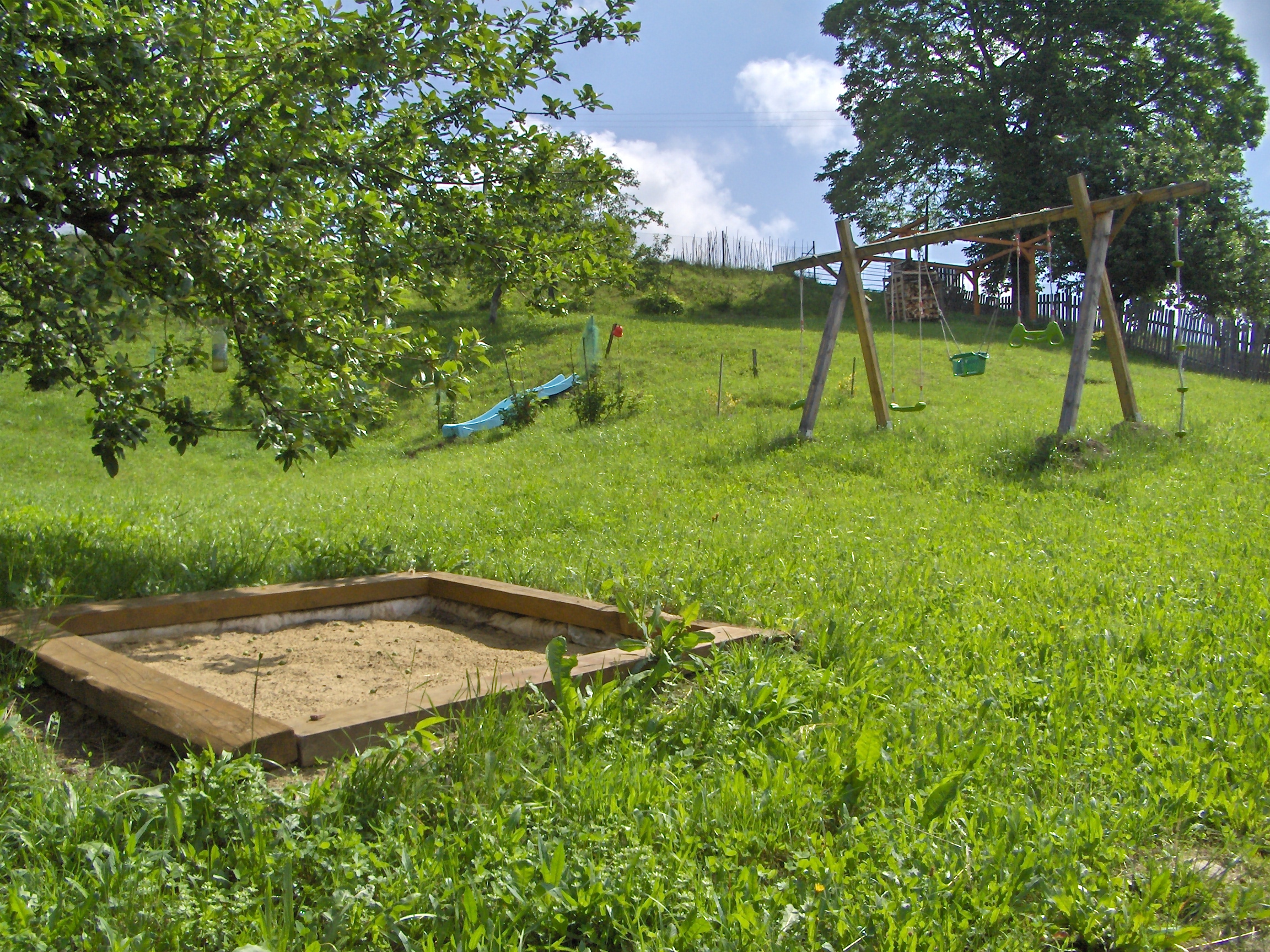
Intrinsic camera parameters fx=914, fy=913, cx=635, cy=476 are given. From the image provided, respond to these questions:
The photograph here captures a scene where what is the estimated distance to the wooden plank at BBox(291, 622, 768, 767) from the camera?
2773 millimetres

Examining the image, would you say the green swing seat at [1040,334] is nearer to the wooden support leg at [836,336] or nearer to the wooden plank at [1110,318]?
the wooden plank at [1110,318]

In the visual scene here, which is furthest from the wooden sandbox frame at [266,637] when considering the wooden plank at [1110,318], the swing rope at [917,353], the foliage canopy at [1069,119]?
the foliage canopy at [1069,119]

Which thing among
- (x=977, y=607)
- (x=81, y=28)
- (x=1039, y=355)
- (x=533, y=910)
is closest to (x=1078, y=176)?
(x=977, y=607)

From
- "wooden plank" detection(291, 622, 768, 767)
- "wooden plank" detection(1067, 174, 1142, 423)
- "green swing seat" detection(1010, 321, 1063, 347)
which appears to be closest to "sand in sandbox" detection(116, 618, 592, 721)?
"wooden plank" detection(291, 622, 768, 767)

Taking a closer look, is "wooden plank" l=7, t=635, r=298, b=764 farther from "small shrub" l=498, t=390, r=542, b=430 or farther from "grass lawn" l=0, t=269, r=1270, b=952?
"small shrub" l=498, t=390, r=542, b=430

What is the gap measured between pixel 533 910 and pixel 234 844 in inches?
30.4

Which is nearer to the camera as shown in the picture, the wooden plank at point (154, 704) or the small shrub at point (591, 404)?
the wooden plank at point (154, 704)

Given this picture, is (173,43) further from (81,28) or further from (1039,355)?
(1039,355)

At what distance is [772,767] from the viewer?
Answer: 2768 millimetres

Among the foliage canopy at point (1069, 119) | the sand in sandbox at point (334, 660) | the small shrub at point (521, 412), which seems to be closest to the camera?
the sand in sandbox at point (334, 660)

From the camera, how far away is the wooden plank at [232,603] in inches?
165

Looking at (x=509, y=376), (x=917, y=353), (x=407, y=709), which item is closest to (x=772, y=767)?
(x=407, y=709)

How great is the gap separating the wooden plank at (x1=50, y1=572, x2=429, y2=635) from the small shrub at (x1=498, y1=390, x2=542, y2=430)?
44.7 ft

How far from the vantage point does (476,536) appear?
6.96 m
